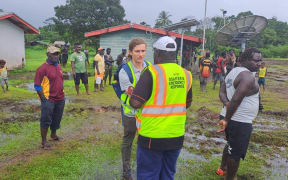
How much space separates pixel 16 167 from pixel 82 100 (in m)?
4.82

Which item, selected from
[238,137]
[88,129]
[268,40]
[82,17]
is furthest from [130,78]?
[268,40]

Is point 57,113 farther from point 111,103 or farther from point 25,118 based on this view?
point 111,103

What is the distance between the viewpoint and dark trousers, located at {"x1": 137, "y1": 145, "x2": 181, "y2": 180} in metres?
→ 2.23

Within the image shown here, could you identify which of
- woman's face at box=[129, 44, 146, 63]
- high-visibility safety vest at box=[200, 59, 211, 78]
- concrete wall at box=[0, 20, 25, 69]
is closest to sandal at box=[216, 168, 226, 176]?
woman's face at box=[129, 44, 146, 63]

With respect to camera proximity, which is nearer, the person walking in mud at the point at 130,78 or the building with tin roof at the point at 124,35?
the person walking in mud at the point at 130,78

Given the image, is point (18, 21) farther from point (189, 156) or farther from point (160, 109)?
point (160, 109)

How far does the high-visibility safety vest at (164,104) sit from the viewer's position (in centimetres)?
212

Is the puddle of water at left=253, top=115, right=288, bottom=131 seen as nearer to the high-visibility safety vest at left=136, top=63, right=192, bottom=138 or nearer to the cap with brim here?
the high-visibility safety vest at left=136, top=63, right=192, bottom=138

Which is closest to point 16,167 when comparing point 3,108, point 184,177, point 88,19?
point 184,177

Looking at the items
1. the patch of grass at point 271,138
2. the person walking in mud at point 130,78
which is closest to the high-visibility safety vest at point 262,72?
the patch of grass at point 271,138

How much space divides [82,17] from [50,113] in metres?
31.0

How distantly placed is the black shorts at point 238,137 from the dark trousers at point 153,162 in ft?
3.44

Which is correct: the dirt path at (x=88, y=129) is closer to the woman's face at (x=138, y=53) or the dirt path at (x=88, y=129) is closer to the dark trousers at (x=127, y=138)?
the dark trousers at (x=127, y=138)

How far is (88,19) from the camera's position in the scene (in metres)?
31.2
